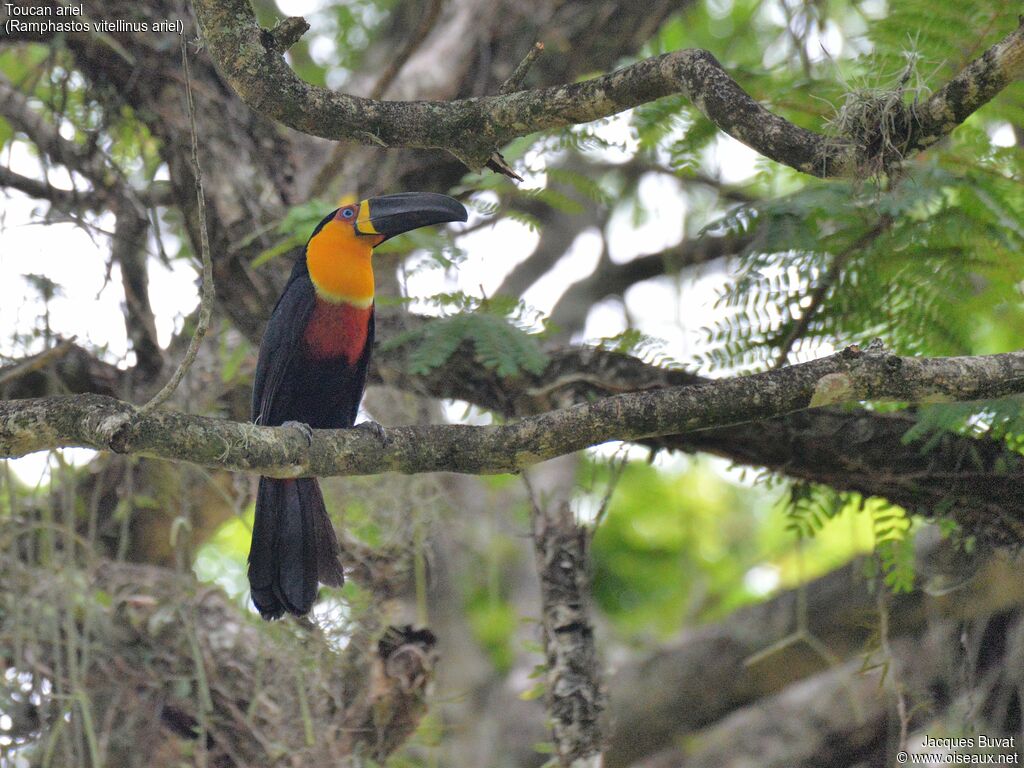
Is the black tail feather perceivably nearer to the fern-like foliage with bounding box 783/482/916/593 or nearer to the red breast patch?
the red breast patch

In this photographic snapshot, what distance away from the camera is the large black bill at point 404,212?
11.6 ft

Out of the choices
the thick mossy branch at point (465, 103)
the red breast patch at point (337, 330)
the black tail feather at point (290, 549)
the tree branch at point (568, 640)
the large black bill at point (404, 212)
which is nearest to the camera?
the thick mossy branch at point (465, 103)

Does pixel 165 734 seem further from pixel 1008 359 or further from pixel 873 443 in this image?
pixel 1008 359

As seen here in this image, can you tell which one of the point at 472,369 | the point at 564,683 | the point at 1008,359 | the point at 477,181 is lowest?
the point at 564,683

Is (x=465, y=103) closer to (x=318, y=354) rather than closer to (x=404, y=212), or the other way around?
(x=404, y=212)

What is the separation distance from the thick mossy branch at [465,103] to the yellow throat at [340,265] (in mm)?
1175

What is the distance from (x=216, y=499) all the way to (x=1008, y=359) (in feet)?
11.6

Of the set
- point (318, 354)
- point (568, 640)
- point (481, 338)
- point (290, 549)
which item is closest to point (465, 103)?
point (481, 338)

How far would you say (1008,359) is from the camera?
8.64 feet

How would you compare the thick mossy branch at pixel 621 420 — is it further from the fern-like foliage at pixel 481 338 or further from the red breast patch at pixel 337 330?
the red breast patch at pixel 337 330

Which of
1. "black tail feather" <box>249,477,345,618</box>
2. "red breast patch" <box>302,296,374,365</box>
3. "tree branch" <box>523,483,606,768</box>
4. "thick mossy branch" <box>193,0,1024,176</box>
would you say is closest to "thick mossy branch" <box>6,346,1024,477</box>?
"thick mossy branch" <box>193,0,1024,176</box>

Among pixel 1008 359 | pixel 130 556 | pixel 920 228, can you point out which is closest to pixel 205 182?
pixel 130 556

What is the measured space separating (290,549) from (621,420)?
1379 millimetres

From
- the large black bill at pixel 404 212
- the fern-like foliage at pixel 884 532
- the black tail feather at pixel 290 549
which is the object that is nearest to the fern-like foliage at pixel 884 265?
the fern-like foliage at pixel 884 532
